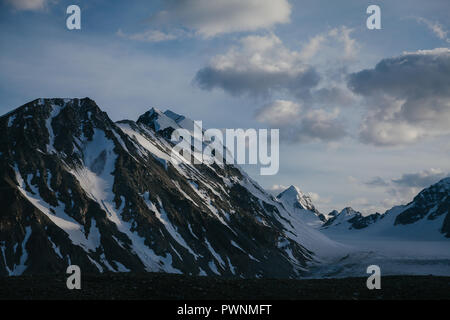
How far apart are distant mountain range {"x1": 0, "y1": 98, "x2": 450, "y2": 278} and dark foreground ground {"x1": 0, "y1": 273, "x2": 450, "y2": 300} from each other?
62464 millimetres

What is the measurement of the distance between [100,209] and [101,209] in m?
0.28

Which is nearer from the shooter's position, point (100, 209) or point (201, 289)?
point (201, 289)

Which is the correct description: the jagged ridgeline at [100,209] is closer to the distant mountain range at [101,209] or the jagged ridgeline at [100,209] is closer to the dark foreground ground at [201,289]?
the distant mountain range at [101,209]

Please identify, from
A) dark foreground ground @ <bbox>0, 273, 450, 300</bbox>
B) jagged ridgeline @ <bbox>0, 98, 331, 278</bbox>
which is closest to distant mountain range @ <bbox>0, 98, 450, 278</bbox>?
jagged ridgeline @ <bbox>0, 98, 331, 278</bbox>

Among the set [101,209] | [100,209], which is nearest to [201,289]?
[100,209]

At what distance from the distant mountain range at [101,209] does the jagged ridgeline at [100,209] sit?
263mm

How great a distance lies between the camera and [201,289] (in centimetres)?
2719

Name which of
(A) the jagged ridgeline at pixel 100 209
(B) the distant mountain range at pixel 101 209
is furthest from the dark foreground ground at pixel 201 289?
(B) the distant mountain range at pixel 101 209

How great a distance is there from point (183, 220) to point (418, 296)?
113595 mm

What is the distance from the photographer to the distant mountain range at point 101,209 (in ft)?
310

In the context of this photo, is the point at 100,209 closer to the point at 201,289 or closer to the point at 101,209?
the point at 101,209

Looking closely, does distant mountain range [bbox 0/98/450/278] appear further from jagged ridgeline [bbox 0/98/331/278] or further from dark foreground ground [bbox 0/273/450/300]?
dark foreground ground [bbox 0/273/450/300]

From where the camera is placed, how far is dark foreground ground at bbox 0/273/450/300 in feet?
84.3
